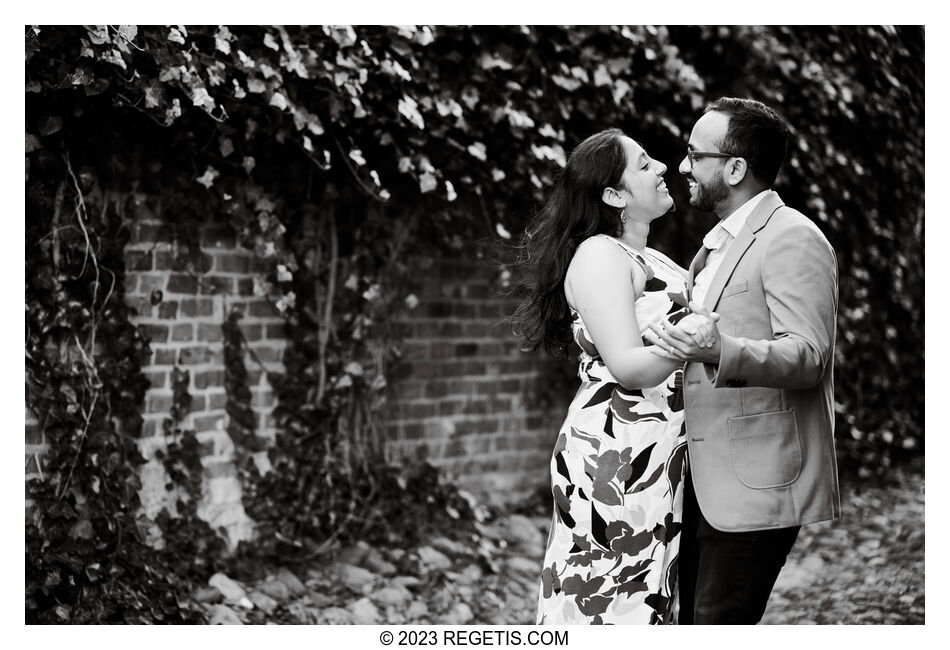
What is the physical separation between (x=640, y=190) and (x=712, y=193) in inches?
7.9

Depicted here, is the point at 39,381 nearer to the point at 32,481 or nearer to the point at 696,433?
the point at 32,481

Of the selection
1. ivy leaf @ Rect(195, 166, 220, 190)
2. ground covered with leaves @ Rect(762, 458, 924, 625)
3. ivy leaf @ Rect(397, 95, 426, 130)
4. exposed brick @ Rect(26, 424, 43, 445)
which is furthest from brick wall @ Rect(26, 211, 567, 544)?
ground covered with leaves @ Rect(762, 458, 924, 625)

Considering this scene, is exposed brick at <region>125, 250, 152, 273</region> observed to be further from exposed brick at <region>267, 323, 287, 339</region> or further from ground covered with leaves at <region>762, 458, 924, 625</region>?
ground covered with leaves at <region>762, 458, 924, 625</region>

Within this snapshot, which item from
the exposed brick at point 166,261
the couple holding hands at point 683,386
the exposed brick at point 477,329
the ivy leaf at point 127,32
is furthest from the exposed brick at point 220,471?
the couple holding hands at point 683,386

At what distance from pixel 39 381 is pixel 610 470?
7.20 ft

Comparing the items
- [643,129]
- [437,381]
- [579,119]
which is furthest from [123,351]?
[643,129]

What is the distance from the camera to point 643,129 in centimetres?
534

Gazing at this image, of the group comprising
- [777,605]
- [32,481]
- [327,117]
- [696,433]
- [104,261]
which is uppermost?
[327,117]

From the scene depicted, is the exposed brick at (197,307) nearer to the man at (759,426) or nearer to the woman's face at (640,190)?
the woman's face at (640,190)

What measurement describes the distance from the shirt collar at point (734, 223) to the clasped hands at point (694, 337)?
0.45m

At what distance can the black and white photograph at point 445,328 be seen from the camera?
8.30 feet

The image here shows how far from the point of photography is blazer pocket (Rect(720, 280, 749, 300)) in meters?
2.48

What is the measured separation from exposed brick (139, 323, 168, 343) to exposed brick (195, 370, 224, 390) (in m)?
0.22
